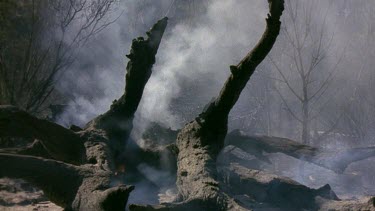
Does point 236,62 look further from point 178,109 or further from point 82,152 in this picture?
point 82,152

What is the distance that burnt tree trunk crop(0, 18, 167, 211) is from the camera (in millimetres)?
4183

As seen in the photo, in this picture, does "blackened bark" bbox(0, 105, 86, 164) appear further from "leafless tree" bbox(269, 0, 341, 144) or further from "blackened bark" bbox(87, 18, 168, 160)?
"leafless tree" bbox(269, 0, 341, 144)

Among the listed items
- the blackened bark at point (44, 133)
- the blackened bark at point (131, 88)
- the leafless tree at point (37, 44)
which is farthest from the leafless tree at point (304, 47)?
the blackened bark at point (44, 133)

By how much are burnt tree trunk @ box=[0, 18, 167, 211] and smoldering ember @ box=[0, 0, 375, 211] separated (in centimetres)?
2

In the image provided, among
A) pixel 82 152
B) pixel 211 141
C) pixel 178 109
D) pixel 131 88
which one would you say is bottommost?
pixel 82 152

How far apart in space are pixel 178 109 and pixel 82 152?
12895 mm

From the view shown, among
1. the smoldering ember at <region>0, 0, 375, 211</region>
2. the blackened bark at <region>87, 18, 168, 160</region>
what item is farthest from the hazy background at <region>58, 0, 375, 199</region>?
the blackened bark at <region>87, 18, 168, 160</region>

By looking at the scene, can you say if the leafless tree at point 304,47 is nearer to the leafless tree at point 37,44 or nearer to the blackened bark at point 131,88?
the leafless tree at point 37,44

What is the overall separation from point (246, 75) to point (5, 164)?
2932 mm

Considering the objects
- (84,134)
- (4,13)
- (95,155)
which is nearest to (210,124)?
(95,155)

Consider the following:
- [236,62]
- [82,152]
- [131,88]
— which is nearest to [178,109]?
[236,62]

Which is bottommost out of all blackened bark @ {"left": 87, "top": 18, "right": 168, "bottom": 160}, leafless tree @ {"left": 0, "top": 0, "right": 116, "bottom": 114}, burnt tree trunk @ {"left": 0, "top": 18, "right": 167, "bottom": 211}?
burnt tree trunk @ {"left": 0, "top": 18, "right": 167, "bottom": 211}

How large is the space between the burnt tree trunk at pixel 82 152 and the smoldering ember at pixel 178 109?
2 cm

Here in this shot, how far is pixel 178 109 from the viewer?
18.7 m
